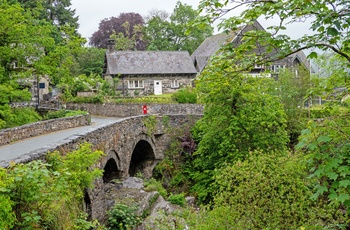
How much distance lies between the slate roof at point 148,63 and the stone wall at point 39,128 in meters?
19.4

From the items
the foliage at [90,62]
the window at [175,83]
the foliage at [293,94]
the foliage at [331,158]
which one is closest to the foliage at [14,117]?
the foliage at [293,94]

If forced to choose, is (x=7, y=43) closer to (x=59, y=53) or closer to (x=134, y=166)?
(x=59, y=53)

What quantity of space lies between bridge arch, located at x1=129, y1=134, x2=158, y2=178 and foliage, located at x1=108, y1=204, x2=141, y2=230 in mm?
11312

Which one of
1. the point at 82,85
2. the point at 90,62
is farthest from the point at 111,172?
the point at 90,62

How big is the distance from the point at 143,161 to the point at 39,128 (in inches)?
327

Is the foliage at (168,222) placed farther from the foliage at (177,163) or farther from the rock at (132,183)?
the foliage at (177,163)

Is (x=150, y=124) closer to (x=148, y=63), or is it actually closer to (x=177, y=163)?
(x=177, y=163)

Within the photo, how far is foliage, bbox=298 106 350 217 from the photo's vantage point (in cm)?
476

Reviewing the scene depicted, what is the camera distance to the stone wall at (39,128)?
17500 mm

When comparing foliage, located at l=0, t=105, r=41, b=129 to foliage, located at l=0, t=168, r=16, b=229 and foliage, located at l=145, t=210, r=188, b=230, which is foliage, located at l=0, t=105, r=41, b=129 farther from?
foliage, located at l=0, t=168, r=16, b=229

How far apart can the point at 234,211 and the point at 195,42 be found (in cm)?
5660

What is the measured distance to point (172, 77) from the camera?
152 ft

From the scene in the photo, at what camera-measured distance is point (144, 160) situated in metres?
26.8

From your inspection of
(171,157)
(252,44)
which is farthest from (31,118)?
(252,44)
